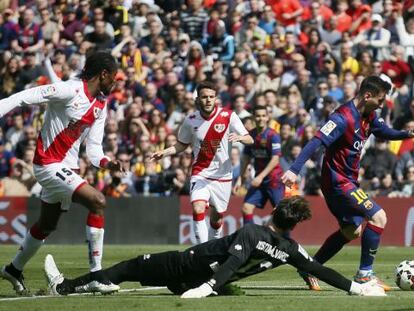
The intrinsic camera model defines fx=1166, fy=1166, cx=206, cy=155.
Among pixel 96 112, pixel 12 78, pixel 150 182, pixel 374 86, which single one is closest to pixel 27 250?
pixel 96 112

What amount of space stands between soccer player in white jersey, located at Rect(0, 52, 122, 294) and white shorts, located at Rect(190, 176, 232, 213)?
320cm

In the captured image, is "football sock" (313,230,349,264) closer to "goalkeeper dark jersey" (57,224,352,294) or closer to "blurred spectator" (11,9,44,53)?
"goalkeeper dark jersey" (57,224,352,294)

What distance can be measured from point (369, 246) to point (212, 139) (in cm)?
365

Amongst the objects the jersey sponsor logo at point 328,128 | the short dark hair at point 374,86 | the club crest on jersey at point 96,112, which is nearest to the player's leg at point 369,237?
the jersey sponsor logo at point 328,128

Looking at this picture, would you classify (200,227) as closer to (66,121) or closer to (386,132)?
(386,132)

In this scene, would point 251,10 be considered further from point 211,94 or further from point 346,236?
point 346,236

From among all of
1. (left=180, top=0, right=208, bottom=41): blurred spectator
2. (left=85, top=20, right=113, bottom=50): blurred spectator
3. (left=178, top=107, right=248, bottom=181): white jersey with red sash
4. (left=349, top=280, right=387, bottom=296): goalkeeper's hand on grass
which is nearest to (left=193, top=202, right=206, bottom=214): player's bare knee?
(left=178, top=107, right=248, bottom=181): white jersey with red sash

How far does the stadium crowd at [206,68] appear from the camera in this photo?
2605cm

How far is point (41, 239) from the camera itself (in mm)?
13555

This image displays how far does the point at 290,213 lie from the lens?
39.6 ft

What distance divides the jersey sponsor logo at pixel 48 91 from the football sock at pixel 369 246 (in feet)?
13.6

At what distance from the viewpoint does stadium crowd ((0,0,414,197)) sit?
85.5ft

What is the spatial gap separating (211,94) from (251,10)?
13.3 m

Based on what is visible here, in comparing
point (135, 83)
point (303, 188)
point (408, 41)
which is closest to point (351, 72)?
point (408, 41)
